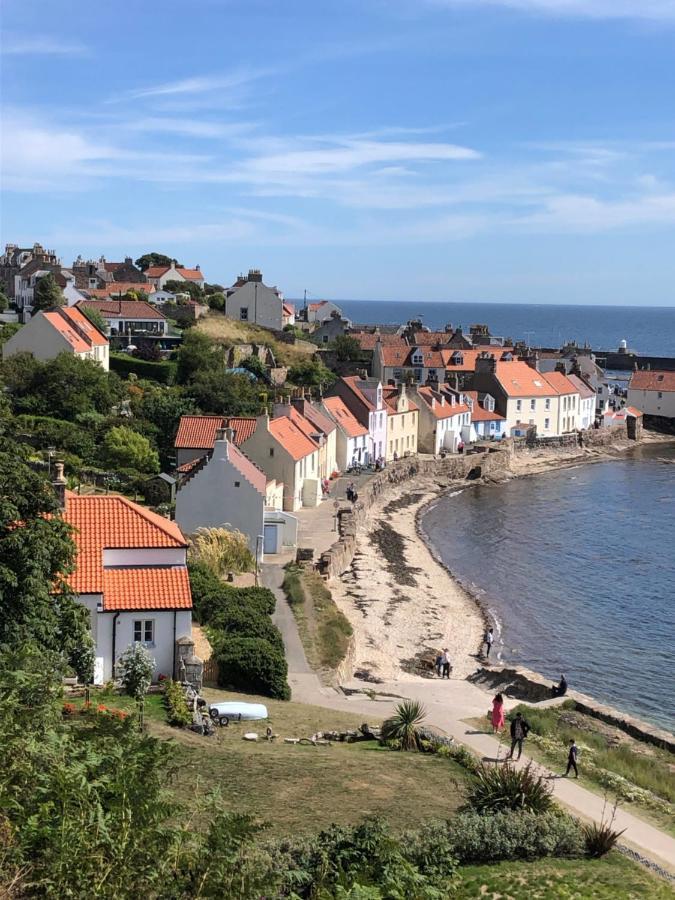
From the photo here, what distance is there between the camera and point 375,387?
75.9 meters

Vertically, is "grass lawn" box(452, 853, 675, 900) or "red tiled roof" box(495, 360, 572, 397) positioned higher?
"red tiled roof" box(495, 360, 572, 397)

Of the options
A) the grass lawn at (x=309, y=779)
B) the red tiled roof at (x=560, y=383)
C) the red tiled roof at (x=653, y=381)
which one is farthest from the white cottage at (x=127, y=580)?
the red tiled roof at (x=653, y=381)

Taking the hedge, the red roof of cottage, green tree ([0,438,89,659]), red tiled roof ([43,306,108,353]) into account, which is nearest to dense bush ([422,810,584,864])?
green tree ([0,438,89,659])

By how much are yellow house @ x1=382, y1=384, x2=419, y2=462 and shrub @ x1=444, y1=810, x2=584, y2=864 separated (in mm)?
60572

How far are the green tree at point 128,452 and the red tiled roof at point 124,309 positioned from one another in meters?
32.4

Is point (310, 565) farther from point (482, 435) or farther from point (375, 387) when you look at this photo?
point (482, 435)

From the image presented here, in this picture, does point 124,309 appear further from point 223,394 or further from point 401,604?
point 401,604

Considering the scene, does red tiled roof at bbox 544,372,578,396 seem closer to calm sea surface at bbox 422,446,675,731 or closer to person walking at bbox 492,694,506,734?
calm sea surface at bbox 422,446,675,731

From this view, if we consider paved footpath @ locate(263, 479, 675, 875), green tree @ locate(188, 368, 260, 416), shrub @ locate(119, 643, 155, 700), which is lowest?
paved footpath @ locate(263, 479, 675, 875)

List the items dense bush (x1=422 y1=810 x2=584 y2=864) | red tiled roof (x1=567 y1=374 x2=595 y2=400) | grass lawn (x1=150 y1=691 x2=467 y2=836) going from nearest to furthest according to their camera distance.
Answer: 1. dense bush (x1=422 y1=810 x2=584 y2=864)
2. grass lawn (x1=150 y1=691 x2=467 y2=836)
3. red tiled roof (x1=567 y1=374 x2=595 y2=400)

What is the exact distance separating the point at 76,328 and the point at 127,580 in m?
48.9

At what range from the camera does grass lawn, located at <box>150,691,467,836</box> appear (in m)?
19.0

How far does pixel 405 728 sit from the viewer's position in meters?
24.6

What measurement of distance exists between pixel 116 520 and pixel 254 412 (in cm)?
4308
